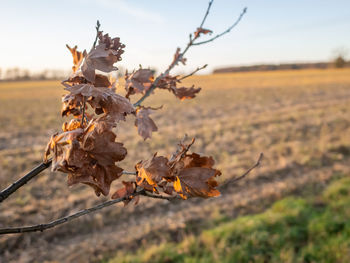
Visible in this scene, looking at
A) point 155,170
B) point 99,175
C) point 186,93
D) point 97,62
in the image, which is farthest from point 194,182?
point 186,93

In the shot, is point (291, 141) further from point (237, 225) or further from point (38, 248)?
point (38, 248)

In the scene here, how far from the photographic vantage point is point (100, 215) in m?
4.76

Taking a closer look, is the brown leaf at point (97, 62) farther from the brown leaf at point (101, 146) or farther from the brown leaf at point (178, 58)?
the brown leaf at point (178, 58)

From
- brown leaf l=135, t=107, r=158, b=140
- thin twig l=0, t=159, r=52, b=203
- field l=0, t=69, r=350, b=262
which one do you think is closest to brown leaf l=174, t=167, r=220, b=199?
thin twig l=0, t=159, r=52, b=203

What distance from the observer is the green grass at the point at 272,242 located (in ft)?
11.2

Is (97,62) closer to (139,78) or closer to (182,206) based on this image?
(139,78)

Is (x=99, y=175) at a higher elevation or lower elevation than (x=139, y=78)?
lower

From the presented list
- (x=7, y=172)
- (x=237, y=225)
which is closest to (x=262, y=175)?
(x=237, y=225)

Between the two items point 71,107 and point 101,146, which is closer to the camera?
point 101,146

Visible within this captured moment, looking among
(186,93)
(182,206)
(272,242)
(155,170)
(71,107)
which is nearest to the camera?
(155,170)

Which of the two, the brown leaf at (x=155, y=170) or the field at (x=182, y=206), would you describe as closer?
the brown leaf at (x=155, y=170)

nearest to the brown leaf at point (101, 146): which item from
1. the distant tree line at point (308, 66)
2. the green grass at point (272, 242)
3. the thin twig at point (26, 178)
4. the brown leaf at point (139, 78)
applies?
the thin twig at point (26, 178)

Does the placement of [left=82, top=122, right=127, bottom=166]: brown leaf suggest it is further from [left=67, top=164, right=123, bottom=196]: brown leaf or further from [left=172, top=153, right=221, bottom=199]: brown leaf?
[left=172, top=153, right=221, bottom=199]: brown leaf

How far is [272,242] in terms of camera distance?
3.67m
